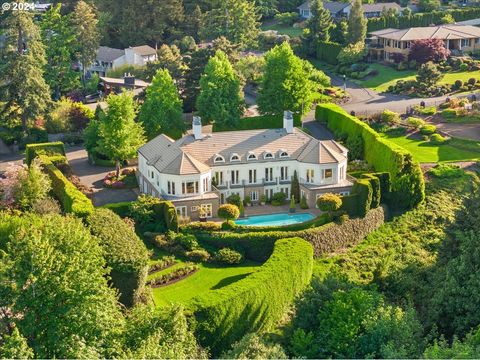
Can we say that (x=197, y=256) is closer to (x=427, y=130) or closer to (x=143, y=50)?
(x=427, y=130)

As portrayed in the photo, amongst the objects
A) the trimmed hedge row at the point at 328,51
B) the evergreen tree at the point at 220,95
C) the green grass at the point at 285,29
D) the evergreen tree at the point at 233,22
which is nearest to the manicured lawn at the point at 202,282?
the evergreen tree at the point at 220,95

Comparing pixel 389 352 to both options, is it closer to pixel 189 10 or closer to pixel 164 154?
pixel 164 154

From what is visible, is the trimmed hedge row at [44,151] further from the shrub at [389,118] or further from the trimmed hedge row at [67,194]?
the shrub at [389,118]

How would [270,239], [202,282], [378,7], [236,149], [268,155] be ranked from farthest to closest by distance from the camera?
[378,7]
[236,149]
[268,155]
[270,239]
[202,282]

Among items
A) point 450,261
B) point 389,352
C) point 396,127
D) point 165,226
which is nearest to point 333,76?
point 396,127

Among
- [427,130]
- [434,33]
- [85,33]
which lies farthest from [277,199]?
[434,33]

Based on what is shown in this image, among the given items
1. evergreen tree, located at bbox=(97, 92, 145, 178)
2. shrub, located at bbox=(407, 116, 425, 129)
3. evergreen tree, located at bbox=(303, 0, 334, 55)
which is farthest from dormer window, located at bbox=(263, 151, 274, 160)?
evergreen tree, located at bbox=(303, 0, 334, 55)

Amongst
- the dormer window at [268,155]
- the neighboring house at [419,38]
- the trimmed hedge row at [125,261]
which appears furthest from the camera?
the neighboring house at [419,38]
